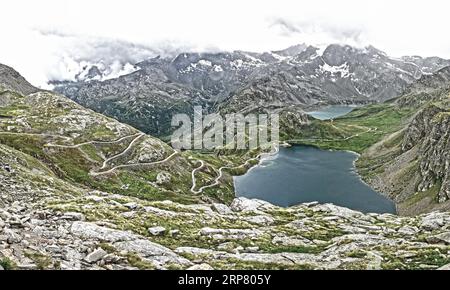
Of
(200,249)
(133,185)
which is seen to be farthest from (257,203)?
(133,185)

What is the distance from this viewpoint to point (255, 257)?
40.5 metres

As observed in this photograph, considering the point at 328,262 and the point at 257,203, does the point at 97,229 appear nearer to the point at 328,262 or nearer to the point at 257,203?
the point at 328,262

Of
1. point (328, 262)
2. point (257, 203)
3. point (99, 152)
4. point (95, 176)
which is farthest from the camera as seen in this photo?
point (99, 152)

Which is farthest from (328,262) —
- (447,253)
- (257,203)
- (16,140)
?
(16,140)

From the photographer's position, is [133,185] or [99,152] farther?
[99,152]

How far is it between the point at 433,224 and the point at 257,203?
129 ft

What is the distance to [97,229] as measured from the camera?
136 feet

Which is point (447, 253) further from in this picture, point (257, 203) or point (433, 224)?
point (257, 203)

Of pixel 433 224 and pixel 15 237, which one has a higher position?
pixel 15 237

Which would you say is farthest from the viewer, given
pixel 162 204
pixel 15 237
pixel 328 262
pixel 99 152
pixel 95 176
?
pixel 99 152
